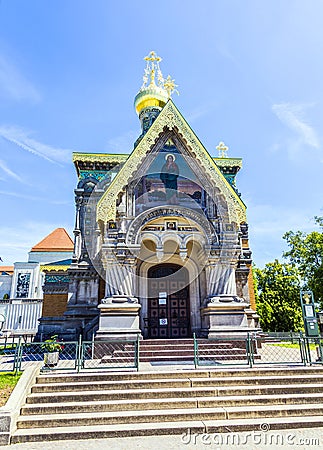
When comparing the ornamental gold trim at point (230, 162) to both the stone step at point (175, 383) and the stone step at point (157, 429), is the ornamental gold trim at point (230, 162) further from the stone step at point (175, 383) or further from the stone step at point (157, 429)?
the stone step at point (157, 429)

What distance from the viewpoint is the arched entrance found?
48.8ft

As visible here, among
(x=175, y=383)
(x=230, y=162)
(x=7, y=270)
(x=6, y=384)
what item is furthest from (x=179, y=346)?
(x=7, y=270)

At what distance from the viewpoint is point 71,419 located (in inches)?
258

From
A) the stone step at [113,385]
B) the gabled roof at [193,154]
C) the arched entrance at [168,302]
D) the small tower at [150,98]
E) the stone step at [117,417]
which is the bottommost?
the stone step at [117,417]

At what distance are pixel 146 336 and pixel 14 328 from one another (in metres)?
20.2

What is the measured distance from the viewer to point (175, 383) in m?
7.91

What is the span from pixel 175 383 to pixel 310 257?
24.1 metres

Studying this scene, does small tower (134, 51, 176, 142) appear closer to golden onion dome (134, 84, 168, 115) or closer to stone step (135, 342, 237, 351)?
golden onion dome (134, 84, 168, 115)

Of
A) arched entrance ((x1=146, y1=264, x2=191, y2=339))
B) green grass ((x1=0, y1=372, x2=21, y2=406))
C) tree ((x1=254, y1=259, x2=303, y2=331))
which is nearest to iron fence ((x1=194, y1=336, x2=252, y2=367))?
arched entrance ((x1=146, y1=264, x2=191, y2=339))

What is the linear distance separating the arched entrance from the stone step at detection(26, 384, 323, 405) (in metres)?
7.11

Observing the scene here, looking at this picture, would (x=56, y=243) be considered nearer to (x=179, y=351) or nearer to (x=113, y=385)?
(x=179, y=351)

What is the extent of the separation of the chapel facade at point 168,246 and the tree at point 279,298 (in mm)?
18204

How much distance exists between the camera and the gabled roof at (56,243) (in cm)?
3359

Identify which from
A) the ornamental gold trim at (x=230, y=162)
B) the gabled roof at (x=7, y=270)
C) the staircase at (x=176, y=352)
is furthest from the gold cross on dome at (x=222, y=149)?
the gabled roof at (x=7, y=270)
